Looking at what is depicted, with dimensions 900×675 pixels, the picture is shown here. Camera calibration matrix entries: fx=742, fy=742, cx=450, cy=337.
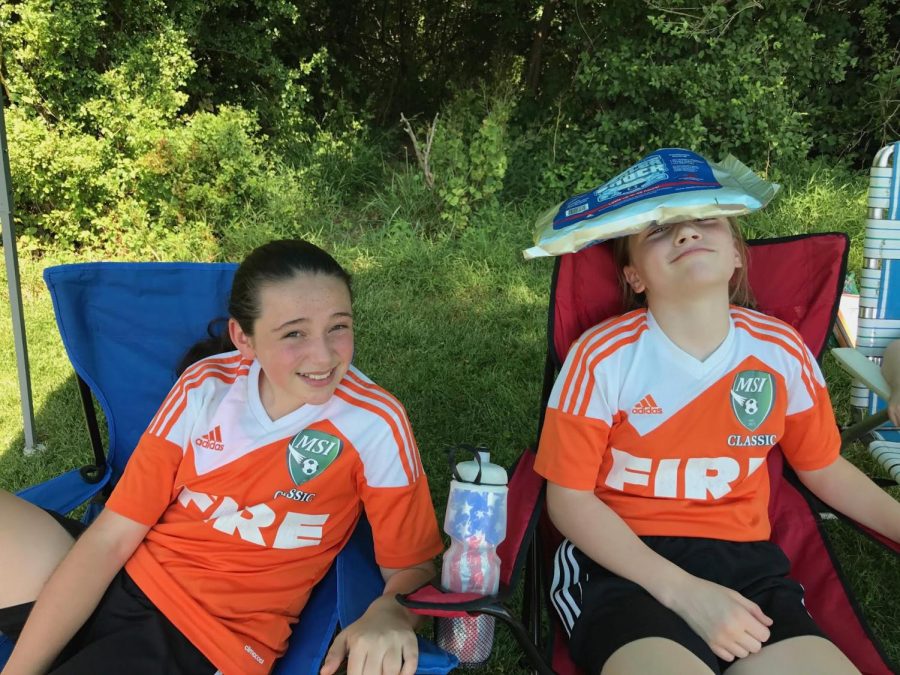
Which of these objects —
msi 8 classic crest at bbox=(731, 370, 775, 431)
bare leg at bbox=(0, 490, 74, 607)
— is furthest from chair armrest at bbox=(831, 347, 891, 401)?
bare leg at bbox=(0, 490, 74, 607)

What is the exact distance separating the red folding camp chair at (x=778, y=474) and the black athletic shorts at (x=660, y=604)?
0.07m

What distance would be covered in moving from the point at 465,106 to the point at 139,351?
4.39 meters

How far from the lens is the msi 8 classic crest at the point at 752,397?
1841 mm

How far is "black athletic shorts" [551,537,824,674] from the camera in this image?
155 centimetres

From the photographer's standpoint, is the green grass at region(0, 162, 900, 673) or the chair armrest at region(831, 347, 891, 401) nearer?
A: the chair armrest at region(831, 347, 891, 401)

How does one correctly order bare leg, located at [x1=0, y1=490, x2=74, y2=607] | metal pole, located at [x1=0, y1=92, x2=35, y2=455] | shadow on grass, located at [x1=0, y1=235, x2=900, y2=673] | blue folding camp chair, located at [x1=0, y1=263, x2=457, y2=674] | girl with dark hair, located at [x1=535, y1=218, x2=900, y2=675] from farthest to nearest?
metal pole, located at [x1=0, y1=92, x2=35, y2=455] < shadow on grass, located at [x1=0, y1=235, x2=900, y2=673] < blue folding camp chair, located at [x1=0, y1=263, x2=457, y2=674] < girl with dark hair, located at [x1=535, y1=218, x2=900, y2=675] < bare leg, located at [x1=0, y1=490, x2=74, y2=607]

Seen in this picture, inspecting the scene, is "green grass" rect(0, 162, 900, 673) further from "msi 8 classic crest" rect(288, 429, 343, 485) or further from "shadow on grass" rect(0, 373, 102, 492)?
"msi 8 classic crest" rect(288, 429, 343, 485)

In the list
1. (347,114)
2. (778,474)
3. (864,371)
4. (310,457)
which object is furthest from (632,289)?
(347,114)

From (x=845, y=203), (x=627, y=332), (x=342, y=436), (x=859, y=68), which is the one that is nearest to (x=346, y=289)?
(x=342, y=436)

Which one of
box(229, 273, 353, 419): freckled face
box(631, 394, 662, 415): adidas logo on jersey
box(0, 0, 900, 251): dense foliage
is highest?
box(0, 0, 900, 251): dense foliage

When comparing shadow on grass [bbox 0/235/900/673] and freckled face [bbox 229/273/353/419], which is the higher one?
freckled face [bbox 229/273/353/419]

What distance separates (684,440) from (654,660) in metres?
0.56

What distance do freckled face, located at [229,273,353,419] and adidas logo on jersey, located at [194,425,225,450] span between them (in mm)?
187

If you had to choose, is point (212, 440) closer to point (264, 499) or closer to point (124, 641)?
point (264, 499)
